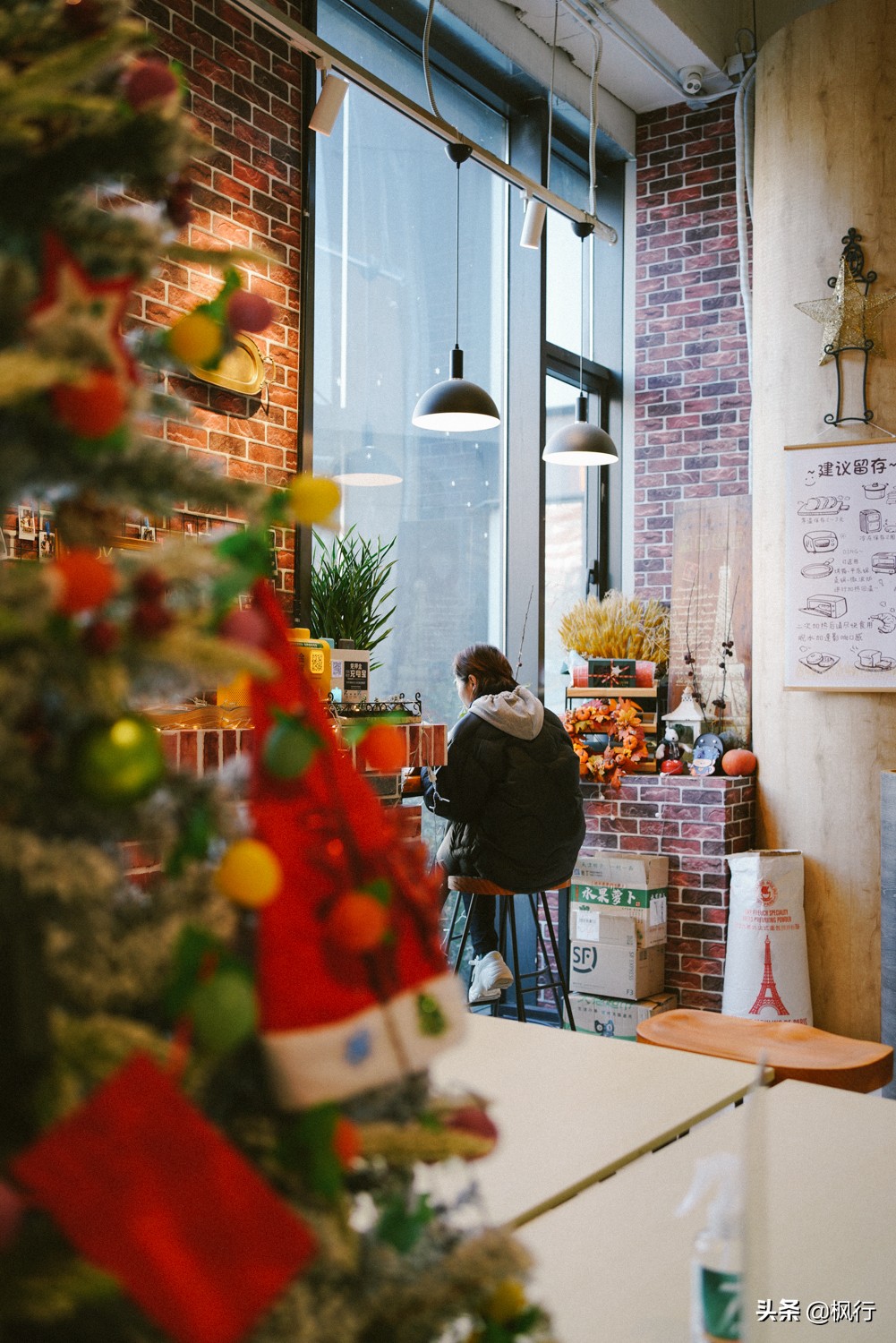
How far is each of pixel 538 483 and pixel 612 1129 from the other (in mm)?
4438

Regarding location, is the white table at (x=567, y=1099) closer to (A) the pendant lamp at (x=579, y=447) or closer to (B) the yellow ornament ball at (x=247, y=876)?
(B) the yellow ornament ball at (x=247, y=876)

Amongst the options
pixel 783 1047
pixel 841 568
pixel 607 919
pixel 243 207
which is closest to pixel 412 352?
pixel 243 207

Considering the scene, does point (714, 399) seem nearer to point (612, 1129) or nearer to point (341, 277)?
point (341, 277)

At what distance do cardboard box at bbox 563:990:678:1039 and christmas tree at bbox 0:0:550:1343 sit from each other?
171 inches

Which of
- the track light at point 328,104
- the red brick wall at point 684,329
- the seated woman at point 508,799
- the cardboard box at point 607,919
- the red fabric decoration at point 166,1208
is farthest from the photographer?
the red brick wall at point 684,329

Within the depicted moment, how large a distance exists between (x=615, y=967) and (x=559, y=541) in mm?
2301

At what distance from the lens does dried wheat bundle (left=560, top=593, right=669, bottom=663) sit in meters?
5.54

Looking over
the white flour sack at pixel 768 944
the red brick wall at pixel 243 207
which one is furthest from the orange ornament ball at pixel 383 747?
the white flour sack at pixel 768 944

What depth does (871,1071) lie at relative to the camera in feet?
7.99

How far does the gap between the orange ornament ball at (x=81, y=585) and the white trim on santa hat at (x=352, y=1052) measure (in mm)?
188

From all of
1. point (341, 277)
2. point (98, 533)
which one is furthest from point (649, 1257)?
point (341, 277)

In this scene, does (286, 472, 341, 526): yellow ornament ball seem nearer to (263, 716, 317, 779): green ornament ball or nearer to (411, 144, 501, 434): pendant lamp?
(263, 716, 317, 779): green ornament ball

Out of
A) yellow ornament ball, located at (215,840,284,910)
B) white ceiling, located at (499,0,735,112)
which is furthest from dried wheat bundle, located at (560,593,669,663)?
yellow ornament ball, located at (215,840,284,910)

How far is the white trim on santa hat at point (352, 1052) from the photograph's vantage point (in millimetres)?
471
